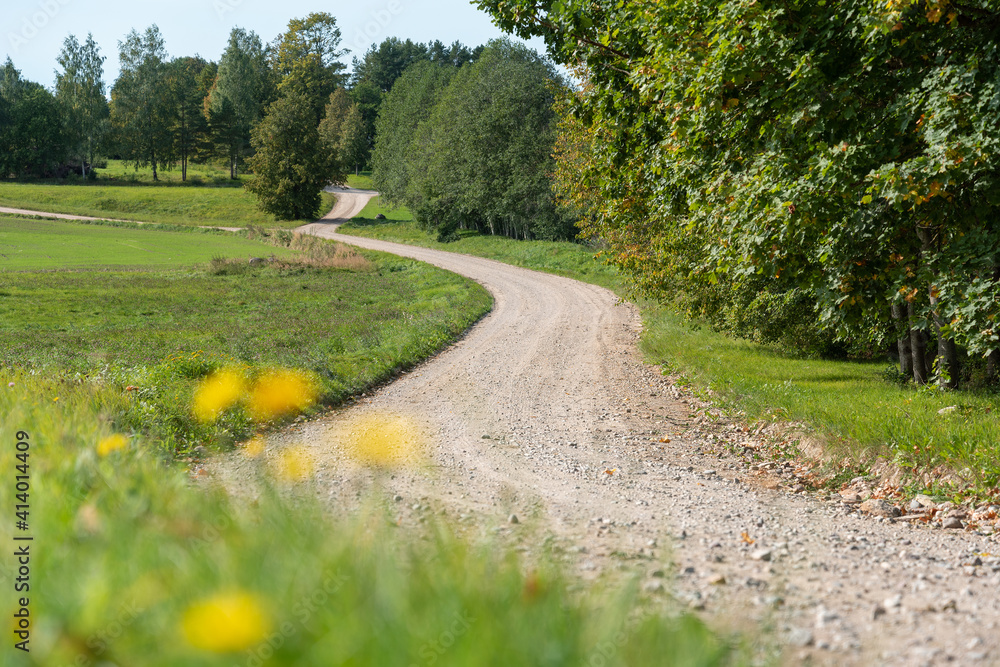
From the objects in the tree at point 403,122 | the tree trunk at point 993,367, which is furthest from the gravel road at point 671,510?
→ the tree at point 403,122

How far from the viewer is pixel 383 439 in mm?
9094

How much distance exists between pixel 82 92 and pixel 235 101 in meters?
19.7

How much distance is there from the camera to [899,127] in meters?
8.67

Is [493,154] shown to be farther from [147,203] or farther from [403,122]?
[147,203]

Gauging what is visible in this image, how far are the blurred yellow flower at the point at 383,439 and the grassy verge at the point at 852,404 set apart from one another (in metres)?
5.33

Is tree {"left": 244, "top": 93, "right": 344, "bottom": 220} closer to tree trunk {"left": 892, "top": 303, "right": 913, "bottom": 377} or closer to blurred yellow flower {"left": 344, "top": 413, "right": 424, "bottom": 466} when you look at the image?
tree trunk {"left": 892, "top": 303, "right": 913, "bottom": 377}

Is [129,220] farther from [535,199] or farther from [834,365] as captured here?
[834,365]

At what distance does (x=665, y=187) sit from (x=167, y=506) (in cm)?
1035

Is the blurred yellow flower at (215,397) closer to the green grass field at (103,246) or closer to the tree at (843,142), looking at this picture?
the tree at (843,142)

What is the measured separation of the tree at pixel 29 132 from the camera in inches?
3447

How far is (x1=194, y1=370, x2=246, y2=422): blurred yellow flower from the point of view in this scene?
9078 mm

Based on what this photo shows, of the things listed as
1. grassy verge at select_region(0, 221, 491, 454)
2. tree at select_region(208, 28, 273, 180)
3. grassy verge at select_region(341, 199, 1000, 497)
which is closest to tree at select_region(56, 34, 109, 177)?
tree at select_region(208, 28, 273, 180)

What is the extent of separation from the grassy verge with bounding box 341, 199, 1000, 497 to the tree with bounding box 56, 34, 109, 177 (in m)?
93.1

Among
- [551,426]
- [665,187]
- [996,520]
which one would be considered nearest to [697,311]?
[665,187]
